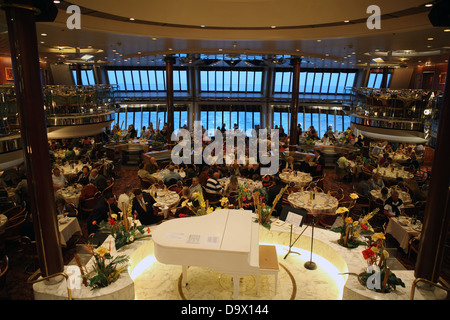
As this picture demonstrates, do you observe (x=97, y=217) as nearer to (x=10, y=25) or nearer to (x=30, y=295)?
(x=30, y=295)

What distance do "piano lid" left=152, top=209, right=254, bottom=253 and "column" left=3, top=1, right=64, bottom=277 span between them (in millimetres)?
1378

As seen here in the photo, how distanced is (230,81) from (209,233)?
19.2m

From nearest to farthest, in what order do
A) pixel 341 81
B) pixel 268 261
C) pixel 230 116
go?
1. pixel 268 261
2. pixel 341 81
3. pixel 230 116

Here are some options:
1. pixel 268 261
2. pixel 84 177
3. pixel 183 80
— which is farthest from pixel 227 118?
pixel 268 261

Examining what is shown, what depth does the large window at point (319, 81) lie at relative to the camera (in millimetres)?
21734

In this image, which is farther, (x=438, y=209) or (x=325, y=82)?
(x=325, y=82)

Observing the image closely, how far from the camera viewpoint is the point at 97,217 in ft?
20.9

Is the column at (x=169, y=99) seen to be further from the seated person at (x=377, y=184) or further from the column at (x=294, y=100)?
the seated person at (x=377, y=184)

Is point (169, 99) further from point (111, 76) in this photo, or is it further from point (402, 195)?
point (111, 76)

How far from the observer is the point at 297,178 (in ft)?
33.0

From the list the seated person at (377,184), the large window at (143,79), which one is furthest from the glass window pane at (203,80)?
the seated person at (377,184)

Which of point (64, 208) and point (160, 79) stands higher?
point (160, 79)
